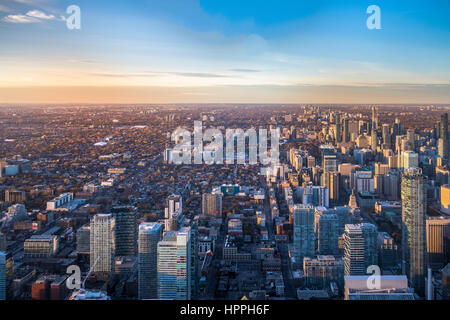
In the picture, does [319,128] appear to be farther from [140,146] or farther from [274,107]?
[140,146]

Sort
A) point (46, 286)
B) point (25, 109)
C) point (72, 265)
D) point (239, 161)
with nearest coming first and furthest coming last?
1. point (46, 286)
2. point (72, 265)
3. point (25, 109)
4. point (239, 161)

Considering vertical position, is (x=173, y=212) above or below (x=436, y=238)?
above

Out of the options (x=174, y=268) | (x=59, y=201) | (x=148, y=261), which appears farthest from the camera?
(x=59, y=201)

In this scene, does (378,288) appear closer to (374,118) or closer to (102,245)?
(102,245)

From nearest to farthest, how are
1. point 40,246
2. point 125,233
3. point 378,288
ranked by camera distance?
point 378,288 < point 40,246 < point 125,233

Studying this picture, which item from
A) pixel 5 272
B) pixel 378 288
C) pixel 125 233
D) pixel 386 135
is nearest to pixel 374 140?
pixel 386 135

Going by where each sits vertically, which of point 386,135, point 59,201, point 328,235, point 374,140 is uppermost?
point 386,135
